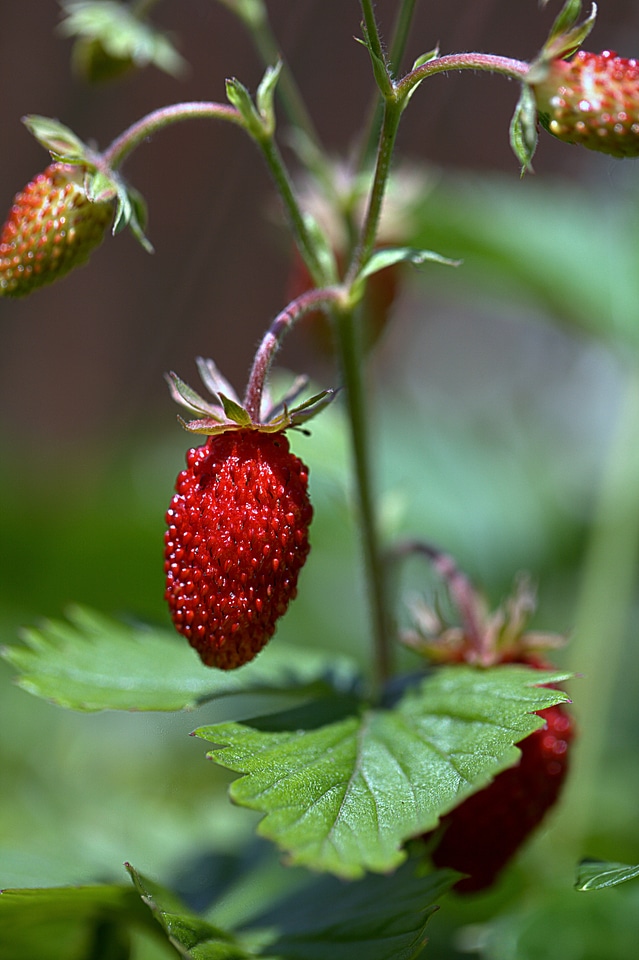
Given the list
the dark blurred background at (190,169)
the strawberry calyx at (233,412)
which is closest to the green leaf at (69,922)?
the strawberry calyx at (233,412)

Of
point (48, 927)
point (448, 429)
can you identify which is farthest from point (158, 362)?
point (48, 927)

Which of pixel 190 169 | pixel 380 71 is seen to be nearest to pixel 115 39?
pixel 380 71

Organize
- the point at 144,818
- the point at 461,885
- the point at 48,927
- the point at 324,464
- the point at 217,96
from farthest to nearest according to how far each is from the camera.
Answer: the point at 217,96 → the point at 144,818 → the point at 324,464 → the point at 48,927 → the point at 461,885

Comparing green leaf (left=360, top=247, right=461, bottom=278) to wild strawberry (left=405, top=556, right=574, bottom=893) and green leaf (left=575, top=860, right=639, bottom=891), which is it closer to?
wild strawberry (left=405, top=556, right=574, bottom=893)

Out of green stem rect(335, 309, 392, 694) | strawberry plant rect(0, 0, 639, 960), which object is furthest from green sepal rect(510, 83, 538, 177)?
green stem rect(335, 309, 392, 694)

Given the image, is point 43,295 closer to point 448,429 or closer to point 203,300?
point 203,300

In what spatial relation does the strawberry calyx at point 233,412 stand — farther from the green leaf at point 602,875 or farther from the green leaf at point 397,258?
the green leaf at point 602,875
